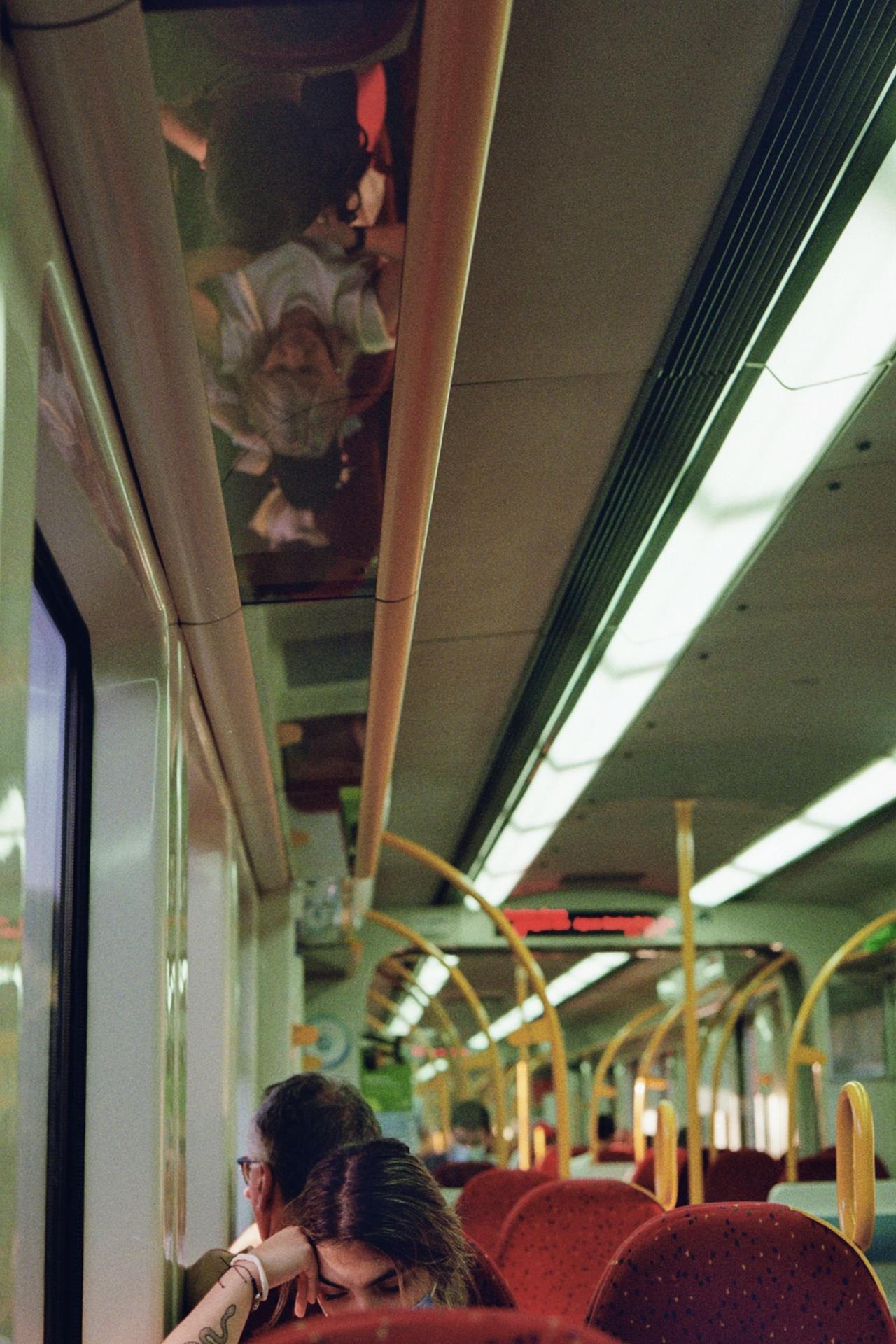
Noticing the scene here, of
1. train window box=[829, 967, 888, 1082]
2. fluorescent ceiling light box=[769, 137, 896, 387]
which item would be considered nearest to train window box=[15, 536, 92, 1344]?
fluorescent ceiling light box=[769, 137, 896, 387]

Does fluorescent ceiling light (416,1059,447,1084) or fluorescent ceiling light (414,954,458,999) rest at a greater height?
fluorescent ceiling light (414,954,458,999)

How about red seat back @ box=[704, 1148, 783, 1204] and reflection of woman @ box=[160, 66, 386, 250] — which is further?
red seat back @ box=[704, 1148, 783, 1204]

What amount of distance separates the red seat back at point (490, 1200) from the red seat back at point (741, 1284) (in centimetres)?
346

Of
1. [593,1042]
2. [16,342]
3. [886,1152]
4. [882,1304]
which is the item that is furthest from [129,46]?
[593,1042]

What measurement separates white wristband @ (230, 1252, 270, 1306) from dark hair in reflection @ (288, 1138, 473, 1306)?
9cm

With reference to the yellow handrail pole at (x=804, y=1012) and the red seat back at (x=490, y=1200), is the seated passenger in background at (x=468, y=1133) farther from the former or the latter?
the red seat back at (x=490, y=1200)

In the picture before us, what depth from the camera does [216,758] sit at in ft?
14.4

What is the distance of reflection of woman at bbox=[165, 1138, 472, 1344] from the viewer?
6.21 feet

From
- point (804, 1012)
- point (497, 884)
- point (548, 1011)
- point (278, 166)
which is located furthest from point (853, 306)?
point (497, 884)

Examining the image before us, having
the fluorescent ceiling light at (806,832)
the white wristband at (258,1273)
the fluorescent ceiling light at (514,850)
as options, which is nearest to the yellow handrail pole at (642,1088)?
the fluorescent ceiling light at (806,832)

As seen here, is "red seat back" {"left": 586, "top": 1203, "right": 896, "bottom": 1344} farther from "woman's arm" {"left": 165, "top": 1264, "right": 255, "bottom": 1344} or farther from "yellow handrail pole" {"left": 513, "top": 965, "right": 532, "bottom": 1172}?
"yellow handrail pole" {"left": 513, "top": 965, "right": 532, "bottom": 1172}

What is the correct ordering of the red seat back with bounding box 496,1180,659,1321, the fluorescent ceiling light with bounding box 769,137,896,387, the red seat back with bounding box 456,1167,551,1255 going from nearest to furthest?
the fluorescent ceiling light with bounding box 769,137,896,387, the red seat back with bounding box 496,1180,659,1321, the red seat back with bounding box 456,1167,551,1255

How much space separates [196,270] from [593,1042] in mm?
26199

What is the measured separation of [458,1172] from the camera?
10.4 m
